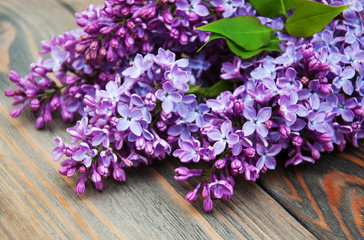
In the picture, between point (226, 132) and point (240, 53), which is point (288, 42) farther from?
point (226, 132)

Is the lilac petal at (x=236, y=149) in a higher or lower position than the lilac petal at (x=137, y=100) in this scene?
lower

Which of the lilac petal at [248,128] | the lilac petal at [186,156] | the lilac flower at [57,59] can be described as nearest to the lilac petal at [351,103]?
the lilac petal at [248,128]

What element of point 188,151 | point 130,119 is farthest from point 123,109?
point 188,151

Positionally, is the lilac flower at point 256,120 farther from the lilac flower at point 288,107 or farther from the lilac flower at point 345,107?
the lilac flower at point 345,107

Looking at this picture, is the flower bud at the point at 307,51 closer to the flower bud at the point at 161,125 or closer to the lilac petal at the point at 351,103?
the lilac petal at the point at 351,103

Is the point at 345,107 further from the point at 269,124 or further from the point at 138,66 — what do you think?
the point at 138,66

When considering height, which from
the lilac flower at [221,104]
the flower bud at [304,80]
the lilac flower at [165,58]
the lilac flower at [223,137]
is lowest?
the lilac flower at [223,137]

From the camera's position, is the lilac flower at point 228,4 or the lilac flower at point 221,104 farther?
the lilac flower at point 228,4

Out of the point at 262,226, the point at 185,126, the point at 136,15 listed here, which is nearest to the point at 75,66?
the point at 136,15
